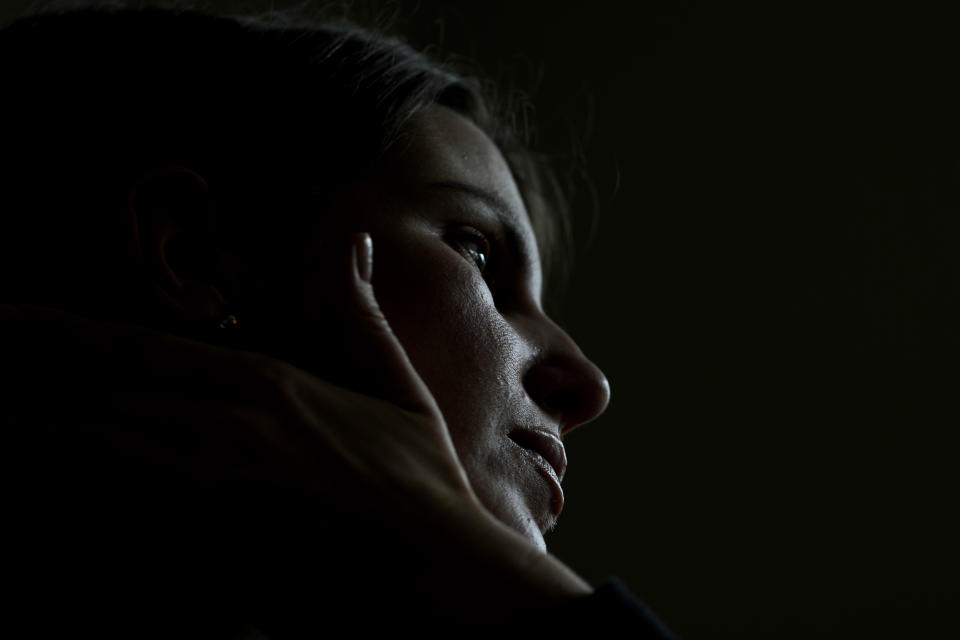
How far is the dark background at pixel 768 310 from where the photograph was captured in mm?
1312

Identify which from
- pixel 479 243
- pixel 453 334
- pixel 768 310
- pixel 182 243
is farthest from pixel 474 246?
pixel 768 310

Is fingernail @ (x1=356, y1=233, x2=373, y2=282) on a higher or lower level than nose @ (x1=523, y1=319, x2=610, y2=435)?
higher

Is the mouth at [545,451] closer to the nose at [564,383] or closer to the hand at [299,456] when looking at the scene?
the nose at [564,383]

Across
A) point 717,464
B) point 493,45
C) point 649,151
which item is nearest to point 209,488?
point 717,464

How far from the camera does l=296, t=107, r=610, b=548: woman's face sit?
596 mm

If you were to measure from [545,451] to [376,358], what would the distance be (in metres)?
0.20

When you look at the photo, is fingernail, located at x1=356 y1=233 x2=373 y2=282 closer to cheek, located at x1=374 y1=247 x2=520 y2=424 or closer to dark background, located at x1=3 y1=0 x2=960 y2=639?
cheek, located at x1=374 y1=247 x2=520 y2=424

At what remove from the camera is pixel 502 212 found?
72 centimetres

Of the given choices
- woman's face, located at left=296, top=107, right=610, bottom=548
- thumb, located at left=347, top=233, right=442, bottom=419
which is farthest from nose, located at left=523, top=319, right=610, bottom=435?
thumb, located at left=347, top=233, right=442, bottom=419

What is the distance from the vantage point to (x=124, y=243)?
1.98ft

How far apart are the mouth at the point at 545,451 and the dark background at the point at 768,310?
2.72 feet

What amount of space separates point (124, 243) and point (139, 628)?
0.85 ft

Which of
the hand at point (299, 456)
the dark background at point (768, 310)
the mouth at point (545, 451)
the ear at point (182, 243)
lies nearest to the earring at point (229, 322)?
the ear at point (182, 243)

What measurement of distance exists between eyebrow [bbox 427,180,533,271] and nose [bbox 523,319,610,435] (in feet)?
0.23
